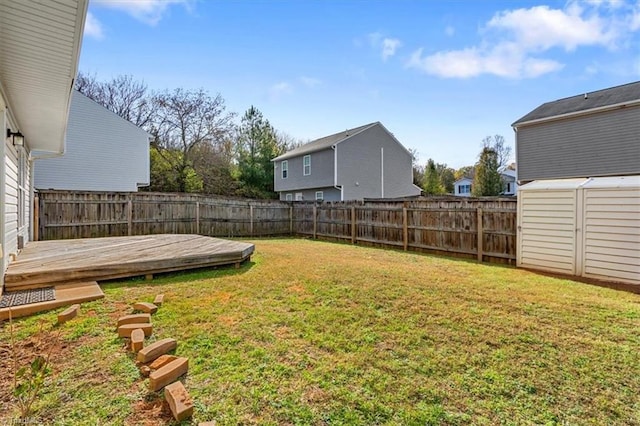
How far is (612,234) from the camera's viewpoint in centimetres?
553

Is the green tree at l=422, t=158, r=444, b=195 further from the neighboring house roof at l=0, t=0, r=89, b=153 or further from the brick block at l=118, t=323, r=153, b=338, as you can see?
the brick block at l=118, t=323, r=153, b=338

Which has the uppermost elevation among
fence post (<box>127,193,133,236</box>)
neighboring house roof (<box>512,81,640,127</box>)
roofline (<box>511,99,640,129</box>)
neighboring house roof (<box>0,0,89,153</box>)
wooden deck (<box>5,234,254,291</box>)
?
neighboring house roof (<box>512,81,640,127</box>)

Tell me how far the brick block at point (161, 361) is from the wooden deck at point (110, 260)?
2.92 metres

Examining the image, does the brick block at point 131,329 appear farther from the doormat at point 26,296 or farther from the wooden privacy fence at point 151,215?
the wooden privacy fence at point 151,215

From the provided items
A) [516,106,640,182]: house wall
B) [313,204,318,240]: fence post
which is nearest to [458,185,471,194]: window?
[516,106,640,182]: house wall

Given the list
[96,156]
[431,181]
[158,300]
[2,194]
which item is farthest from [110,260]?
[431,181]

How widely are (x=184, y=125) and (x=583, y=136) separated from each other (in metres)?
21.1

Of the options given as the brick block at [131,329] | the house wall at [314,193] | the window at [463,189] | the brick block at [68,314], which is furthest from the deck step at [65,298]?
the window at [463,189]

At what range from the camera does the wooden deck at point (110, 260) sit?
4188 mm

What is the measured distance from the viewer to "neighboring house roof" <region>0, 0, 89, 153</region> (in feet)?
7.22

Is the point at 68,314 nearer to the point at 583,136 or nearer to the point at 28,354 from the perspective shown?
the point at 28,354

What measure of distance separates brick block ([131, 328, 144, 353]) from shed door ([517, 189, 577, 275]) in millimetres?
7155

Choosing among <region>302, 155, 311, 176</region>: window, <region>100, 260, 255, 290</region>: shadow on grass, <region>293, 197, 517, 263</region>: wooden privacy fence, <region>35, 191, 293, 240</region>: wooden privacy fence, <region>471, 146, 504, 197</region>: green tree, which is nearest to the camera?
<region>100, 260, 255, 290</region>: shadow on grass

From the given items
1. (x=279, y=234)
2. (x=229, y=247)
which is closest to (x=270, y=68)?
(x=279, y=234)
